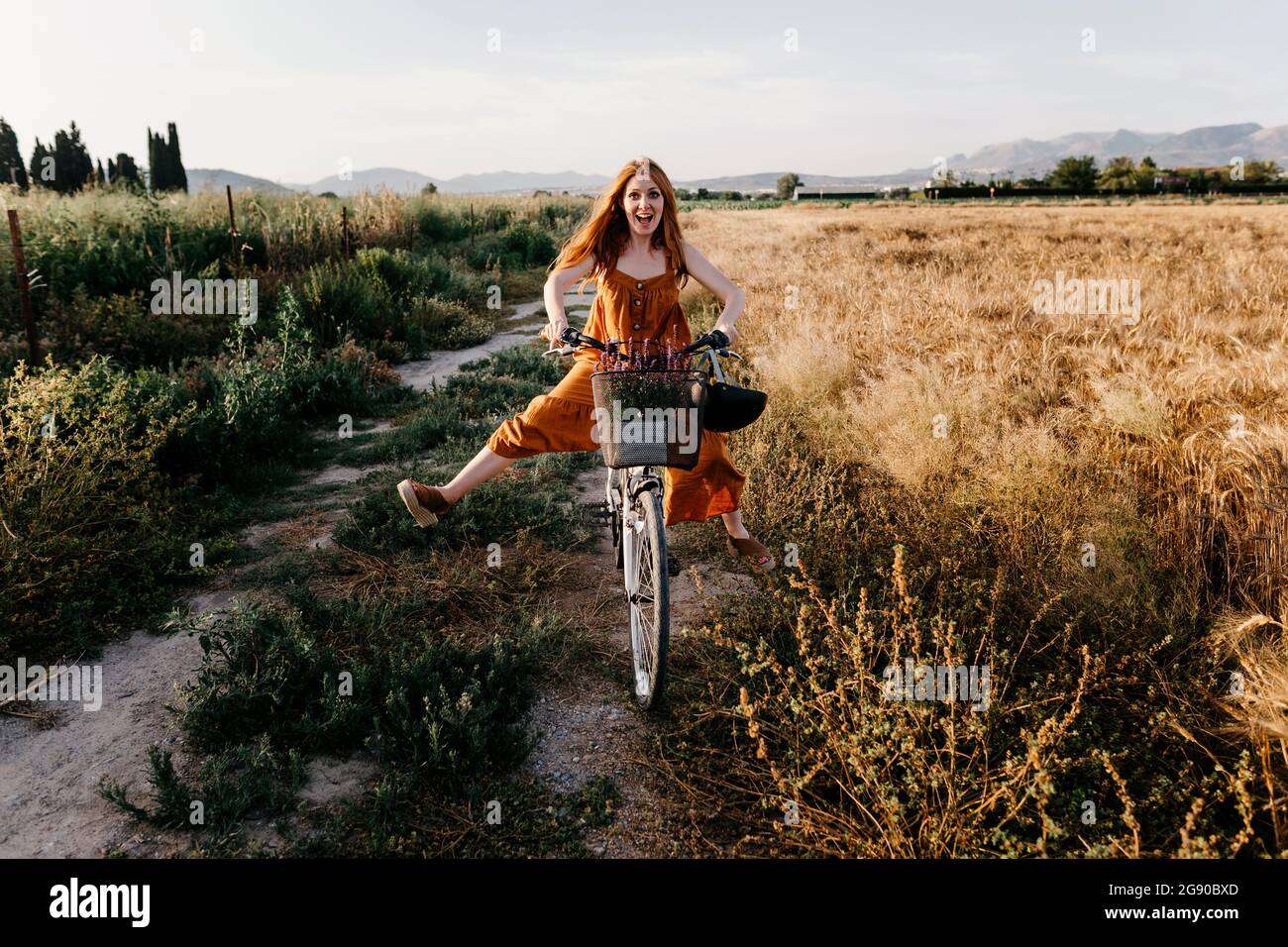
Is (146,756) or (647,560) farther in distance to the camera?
(647,560)

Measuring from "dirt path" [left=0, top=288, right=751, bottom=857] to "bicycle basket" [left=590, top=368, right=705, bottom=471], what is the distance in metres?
1.30

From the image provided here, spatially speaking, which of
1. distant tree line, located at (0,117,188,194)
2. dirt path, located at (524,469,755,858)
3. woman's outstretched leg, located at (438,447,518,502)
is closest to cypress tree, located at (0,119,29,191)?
distant tree line, located at (0,117,188,194)

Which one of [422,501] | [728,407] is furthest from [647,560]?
[422,501]

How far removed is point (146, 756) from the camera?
10.3ft

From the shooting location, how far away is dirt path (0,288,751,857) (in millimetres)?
2721

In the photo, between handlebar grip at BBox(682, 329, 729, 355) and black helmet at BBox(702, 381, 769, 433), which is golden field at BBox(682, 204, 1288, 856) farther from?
handlebar grip at BBox(682, 329, 729, 355)

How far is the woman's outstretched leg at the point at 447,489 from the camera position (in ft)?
12.9

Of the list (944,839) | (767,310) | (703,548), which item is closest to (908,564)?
(703,548)

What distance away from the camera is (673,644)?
3955mm

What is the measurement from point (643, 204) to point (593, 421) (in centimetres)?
107

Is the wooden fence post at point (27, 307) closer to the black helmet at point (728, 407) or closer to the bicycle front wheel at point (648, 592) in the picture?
the bicycle front wheel at point (648, 592)

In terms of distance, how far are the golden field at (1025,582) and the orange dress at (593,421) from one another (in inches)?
24.5

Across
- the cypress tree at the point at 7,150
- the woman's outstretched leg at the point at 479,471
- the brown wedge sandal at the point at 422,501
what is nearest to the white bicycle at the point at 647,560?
the woman's outstretched leg at the point at 479,471

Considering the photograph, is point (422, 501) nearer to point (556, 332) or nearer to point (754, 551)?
point (556, 332)
